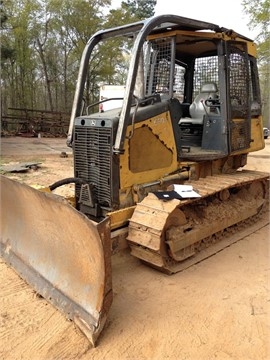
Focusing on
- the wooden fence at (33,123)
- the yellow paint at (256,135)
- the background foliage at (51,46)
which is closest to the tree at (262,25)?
the background foliage at (51,46)

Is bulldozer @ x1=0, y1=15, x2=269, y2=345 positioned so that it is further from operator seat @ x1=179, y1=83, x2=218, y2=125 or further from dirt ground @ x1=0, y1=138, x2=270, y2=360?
dirt ground @ x1=0, y1=138, x2=270, y2=360

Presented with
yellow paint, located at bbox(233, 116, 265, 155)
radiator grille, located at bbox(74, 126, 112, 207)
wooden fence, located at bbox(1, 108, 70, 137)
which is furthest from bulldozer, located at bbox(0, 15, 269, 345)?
wooden fence, located at bbox(1, 108, 70, 137)

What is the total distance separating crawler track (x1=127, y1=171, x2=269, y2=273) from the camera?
12.1 ft

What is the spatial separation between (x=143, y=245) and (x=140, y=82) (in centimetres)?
183

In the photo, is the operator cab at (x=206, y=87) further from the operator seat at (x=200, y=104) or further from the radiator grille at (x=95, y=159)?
the radiator grille at (x=95, y=159)

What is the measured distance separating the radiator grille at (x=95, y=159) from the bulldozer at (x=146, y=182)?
1 cm

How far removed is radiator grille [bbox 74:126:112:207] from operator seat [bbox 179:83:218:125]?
5.74 feet

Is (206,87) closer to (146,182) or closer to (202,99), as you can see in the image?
(202,99)

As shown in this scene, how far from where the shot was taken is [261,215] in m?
5.84

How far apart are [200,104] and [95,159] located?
214 cm

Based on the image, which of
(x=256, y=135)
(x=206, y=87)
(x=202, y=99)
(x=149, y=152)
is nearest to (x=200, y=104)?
(x=202, y=99)

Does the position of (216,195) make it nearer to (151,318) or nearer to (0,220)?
(151,318)

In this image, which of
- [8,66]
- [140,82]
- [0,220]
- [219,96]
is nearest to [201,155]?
[219,96]

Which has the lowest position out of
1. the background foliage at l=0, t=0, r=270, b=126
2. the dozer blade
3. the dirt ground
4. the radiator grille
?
the dirt ground
